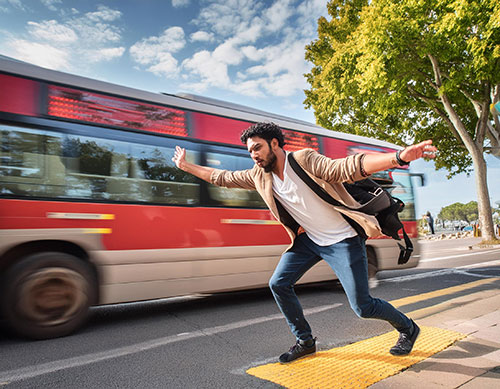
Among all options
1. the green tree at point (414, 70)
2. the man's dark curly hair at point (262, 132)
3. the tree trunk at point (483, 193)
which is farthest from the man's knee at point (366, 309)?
the tree trunk at point (483, 193)

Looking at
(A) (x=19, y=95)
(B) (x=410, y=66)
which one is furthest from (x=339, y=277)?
(B) (x=410, y=66)

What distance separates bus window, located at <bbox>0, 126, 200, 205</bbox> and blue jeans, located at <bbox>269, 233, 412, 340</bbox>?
251 cm

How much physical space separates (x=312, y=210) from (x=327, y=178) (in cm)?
34

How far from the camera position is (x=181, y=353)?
3580 mm

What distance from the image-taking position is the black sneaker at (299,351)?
10.4 ft

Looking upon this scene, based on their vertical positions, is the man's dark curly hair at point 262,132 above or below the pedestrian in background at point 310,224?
above

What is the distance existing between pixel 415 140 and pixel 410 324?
67.2 ft

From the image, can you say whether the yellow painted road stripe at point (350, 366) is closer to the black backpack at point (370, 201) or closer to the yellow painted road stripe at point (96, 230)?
the black backpack at point (370, 201)

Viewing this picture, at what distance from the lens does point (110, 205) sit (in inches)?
185

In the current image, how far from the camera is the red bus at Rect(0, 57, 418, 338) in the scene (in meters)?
4.16

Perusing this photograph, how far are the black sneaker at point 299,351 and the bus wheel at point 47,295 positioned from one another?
7.88 ft

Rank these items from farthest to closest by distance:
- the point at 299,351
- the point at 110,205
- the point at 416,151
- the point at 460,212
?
the point at 460,212 < the point at 110,205 < the point at 299,351 < the point at 416,151

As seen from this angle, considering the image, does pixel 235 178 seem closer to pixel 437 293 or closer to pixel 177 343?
pixel 177 343

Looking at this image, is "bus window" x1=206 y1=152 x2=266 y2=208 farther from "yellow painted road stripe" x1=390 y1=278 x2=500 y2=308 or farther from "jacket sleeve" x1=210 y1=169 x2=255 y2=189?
"yellow painted road stripe" x1=390 y1=278 x2=500 y2=308
